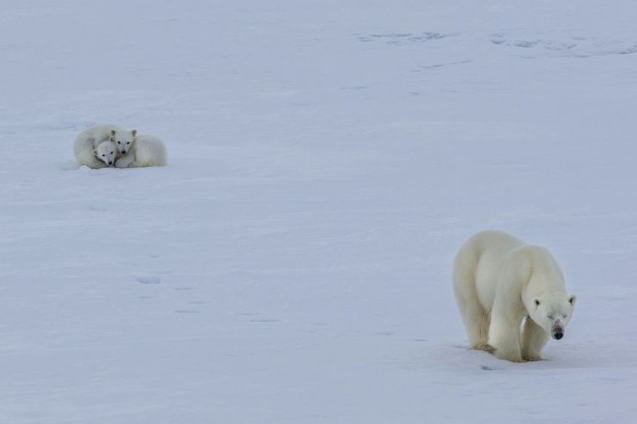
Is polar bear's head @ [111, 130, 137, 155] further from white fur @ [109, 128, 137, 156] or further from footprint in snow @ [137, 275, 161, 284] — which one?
footprint in snow @ [137, 275, 161, 284]

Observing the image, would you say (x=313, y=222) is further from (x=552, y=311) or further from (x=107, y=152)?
(x=552, y=311)

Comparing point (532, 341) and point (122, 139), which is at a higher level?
point (122, 139)

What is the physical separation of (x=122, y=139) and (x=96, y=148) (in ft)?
0.85

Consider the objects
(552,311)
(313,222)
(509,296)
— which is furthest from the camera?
(313,222)

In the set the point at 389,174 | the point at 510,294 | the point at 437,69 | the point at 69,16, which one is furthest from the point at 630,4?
the point at 510,294

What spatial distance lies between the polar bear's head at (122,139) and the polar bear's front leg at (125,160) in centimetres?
6

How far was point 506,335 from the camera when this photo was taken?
4449mm

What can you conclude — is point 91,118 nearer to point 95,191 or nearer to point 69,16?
point 95,191

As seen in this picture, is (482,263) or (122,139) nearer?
(482,263)

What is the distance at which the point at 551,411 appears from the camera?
3355 mm

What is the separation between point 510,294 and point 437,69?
14.4m

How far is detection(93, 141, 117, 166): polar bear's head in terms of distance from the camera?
11.1 meters

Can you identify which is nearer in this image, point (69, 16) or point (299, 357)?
point (299, 357)

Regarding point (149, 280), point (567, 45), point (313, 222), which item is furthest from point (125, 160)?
point (567, 45)
